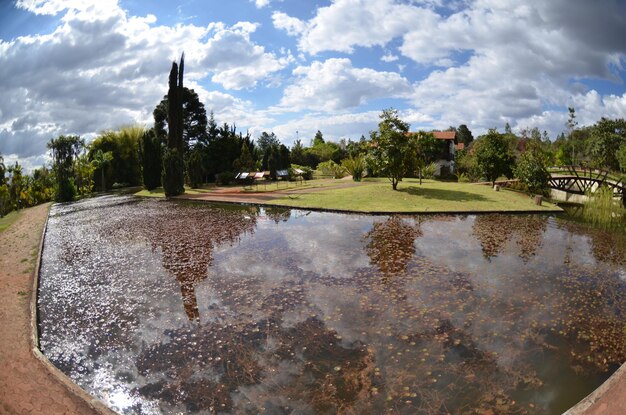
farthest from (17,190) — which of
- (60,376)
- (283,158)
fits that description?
(60,376)

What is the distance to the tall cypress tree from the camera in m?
32.3

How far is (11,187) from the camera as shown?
36.4m

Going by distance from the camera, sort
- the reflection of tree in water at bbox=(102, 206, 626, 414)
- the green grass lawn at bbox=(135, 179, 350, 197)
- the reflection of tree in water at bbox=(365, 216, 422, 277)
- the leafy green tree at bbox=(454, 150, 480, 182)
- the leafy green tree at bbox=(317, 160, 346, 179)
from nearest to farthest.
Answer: the reflection of tree in water at bbox=(102, 206, 626, 414), the reflection of tree in water at bbox=(365, 216, 422, 277), the green grass lawn at bbox=(135, 179, 350, 197), the leafy green tree at bbox=(454, 150, 480, 182), the leafy green tree at bbox=(317, 160, 346, 179)

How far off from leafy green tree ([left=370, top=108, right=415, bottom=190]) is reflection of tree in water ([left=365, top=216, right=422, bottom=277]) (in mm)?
6851

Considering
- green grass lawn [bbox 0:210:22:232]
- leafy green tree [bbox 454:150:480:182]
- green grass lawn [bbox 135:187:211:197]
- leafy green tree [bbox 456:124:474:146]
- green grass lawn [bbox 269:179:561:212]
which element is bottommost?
green grass lawn [bbox 0:210:22:232]

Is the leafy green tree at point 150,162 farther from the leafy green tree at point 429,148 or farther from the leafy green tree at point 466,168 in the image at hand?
the leafy green tree at point 466,168

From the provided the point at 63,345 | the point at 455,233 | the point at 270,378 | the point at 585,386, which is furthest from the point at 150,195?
the point at 585,386

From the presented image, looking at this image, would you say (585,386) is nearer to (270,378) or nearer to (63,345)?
(270,378)

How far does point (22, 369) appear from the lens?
19.9 ft

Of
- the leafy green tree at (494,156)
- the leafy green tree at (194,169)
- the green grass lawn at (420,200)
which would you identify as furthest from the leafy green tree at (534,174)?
the leafy green tree at (194,169)

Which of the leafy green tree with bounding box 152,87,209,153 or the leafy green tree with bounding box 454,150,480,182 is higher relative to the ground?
the leafy green tree with bounding box 152,87,209,153

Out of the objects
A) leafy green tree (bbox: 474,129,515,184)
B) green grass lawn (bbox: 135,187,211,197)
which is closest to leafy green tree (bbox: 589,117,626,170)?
leafy green tree (bbox: 474,129,515,184)

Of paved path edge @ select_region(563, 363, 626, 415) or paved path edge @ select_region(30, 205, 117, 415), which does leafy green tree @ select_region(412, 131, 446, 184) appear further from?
paved path edge @ select_region(30, 205, 117, 415)

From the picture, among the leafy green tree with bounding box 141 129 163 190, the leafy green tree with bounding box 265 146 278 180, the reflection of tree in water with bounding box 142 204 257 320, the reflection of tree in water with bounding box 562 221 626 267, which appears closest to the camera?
the reflection of tree in water with bounding box 142 204 257 320
